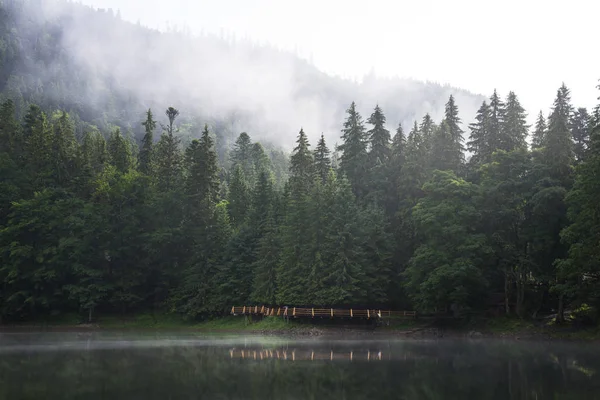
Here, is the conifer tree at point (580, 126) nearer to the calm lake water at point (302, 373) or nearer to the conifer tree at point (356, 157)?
the conifer tree at point (356, 157)

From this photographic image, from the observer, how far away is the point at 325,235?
6162 centimetres

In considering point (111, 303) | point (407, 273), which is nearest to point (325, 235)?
point (407, 273)

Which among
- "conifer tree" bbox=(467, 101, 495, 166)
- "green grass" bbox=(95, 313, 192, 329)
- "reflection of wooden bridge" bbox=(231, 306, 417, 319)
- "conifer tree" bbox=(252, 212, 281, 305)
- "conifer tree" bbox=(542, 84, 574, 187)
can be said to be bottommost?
"green grass" bbox=(95, 313, 192, 329)

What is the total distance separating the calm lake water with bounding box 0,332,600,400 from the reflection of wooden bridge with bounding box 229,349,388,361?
0.21 ft

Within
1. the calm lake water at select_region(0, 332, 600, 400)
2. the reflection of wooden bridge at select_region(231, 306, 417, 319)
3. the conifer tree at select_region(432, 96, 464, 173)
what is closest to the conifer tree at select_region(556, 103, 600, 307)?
the calm lake water at select_region(0, 332, 600, 400)

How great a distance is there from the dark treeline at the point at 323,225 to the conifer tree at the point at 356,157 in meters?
0.20

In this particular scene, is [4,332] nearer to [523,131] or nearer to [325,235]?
[325,235]

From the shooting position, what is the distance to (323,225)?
6250cm

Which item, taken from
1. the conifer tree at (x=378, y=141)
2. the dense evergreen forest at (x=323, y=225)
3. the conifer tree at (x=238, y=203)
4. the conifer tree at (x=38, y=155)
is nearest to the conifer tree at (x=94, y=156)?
the dense evergreen forest at (x=323, y=225)

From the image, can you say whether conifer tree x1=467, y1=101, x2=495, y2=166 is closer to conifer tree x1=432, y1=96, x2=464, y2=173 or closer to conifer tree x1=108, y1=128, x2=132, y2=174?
conifer tree x1=432, y1=96, x2=464, y2=173

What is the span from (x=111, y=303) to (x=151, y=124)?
33.9 m

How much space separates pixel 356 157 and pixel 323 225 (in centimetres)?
1615

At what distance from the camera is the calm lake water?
768 inches

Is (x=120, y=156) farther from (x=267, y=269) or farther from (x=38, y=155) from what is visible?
(x=267, y=269)
